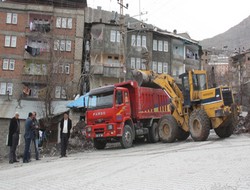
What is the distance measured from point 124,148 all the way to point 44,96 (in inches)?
564

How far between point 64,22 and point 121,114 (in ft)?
92.8

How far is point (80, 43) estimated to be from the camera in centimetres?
4119

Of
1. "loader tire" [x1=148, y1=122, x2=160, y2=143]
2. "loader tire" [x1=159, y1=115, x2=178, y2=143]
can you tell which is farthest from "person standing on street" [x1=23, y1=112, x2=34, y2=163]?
"loader tire" [x1=148, y1=122, x2=160, y2=143]

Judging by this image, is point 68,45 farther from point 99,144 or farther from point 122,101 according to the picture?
point 122,101

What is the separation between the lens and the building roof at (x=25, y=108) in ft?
95.8

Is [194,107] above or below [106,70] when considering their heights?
below

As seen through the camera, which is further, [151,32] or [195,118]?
[151,32]

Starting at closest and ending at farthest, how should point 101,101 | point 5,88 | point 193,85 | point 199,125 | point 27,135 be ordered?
point 27,135 → point 199,125 → point 101,101 → point 193,85 → point 5,88

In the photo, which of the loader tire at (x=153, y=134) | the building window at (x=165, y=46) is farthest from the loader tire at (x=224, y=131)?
the building window at (x=165, y=46)

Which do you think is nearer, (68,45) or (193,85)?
(193,85)

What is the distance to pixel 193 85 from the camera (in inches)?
672

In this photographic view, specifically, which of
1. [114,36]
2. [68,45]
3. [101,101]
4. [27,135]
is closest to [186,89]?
[101,101]

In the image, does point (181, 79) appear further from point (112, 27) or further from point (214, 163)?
point (112, 27)

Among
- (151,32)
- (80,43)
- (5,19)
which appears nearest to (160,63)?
(151,32)
